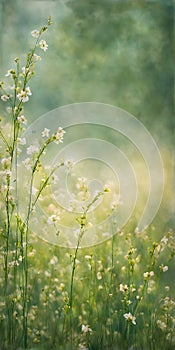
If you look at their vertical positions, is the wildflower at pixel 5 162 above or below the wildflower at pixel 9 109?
below

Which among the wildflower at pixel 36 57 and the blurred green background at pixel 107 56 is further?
the blurred green background at pixel 107 56

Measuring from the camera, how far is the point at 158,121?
103 inches

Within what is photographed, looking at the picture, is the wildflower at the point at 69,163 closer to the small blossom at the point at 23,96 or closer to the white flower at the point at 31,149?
the white flower at the point at 31,149

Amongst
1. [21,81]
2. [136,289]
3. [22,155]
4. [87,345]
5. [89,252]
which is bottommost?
[87,345]

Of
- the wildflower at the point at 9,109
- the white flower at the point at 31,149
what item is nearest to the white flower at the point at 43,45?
the wildflower at the point at 9,109

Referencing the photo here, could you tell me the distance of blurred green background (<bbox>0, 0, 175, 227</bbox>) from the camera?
2562mm

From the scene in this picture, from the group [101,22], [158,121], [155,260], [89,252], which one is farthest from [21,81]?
[155,260]

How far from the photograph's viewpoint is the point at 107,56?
2.60 m

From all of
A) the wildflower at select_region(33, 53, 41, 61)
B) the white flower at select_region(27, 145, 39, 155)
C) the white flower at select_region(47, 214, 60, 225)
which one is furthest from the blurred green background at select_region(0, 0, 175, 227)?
the white flower at select_region(47, 214, 60, 225)

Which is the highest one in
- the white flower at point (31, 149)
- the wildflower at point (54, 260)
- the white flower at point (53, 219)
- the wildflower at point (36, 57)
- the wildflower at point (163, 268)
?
the wildflower at point (36, 57)

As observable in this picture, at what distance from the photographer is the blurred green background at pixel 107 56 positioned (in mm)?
2562

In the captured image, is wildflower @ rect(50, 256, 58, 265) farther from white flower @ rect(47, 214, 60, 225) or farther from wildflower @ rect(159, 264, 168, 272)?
wildflower @ rect(159, 264, 168, 272)

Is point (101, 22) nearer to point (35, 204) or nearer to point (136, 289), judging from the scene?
point (35, 204)

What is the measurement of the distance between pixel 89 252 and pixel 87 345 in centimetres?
42
